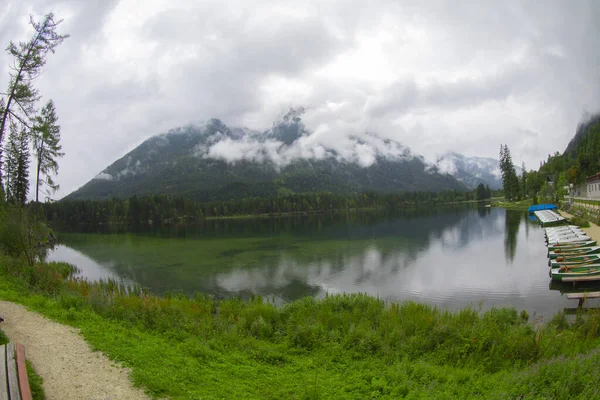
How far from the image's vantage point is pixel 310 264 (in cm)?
3888

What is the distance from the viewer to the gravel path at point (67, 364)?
24.9ft

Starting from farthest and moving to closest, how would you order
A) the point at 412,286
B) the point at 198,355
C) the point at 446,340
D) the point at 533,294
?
1. the point at 412,286
2. the point at 533,294
3. the point at 446,340
4. the point at 198,355

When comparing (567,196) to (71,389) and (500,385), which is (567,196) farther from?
(71,389)

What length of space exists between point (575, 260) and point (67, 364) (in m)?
35.9

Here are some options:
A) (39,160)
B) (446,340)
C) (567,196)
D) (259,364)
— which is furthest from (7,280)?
(567,196)

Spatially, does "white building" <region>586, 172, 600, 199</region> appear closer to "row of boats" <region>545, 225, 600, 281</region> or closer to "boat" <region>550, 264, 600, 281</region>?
"row of boats" <region>545, 225, 600, 281</region>

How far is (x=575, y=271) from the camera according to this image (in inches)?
1001

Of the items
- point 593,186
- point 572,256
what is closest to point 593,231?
point 572,256

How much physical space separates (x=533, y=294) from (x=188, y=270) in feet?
108

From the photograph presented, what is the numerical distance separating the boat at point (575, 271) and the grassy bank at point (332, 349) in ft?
31.6

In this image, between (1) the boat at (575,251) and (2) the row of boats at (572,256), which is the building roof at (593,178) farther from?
(1) the boat at (575,251)

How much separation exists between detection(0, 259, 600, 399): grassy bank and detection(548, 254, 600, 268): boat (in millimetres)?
12626

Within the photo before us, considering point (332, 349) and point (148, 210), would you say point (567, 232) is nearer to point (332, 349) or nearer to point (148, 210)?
point (332, 349)

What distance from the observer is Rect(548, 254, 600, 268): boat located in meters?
27.0
